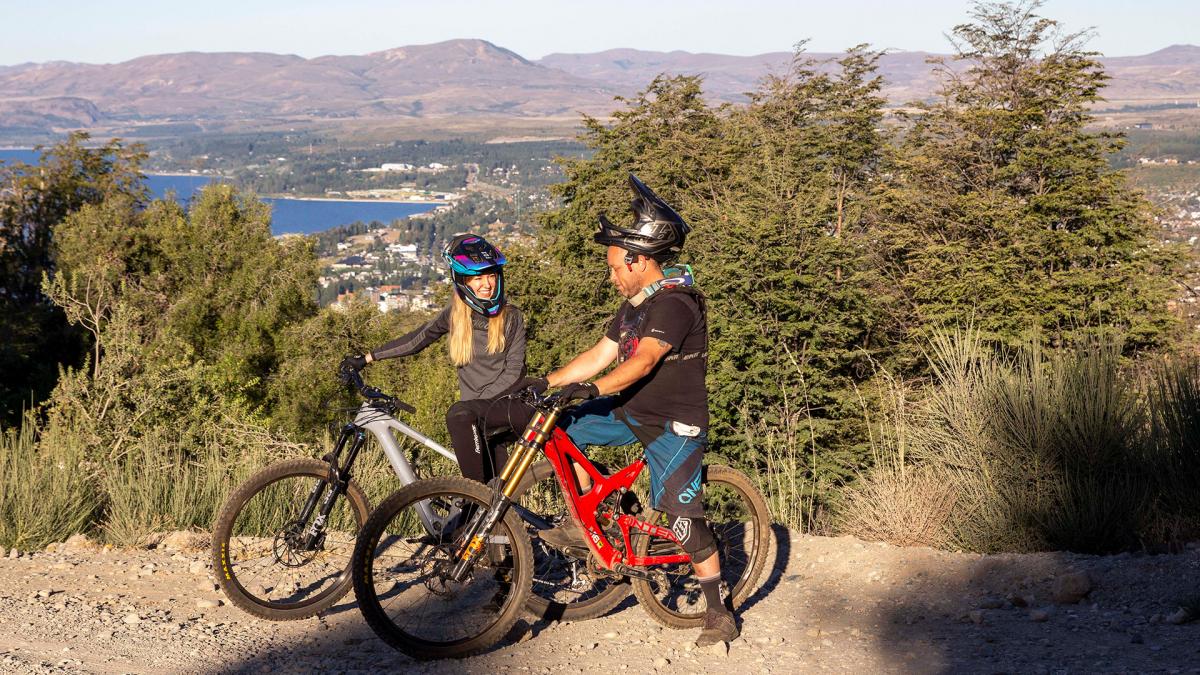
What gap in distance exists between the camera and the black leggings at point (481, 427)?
4.86 metres

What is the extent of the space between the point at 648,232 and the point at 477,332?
3.80 ft

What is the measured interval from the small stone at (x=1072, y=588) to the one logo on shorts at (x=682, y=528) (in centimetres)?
207

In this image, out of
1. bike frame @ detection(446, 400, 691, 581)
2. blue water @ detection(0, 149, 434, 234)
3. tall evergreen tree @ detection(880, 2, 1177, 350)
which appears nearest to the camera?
bike frame @ detection(446, 400, 691, 581)

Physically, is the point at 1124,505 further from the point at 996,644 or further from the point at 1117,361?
the point at 996,644

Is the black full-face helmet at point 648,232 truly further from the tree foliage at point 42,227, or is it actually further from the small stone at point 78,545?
the tree foliage at point 42,227

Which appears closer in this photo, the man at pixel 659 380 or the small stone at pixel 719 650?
the man at pixel 659 380

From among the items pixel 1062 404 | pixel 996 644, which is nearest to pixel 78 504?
pixel 996 644

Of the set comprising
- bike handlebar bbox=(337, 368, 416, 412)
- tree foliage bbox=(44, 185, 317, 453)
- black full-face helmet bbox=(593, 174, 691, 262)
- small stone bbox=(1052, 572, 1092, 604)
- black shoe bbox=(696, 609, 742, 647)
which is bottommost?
tree foliage bbox=(44, 185, 317, 453)

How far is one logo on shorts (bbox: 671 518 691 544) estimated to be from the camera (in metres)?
4.89

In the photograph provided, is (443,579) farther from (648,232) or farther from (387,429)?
(648,232)

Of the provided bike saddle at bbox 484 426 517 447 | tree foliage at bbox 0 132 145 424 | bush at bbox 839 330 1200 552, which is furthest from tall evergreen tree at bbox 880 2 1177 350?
tree foliage at bbox 0 132 145 424

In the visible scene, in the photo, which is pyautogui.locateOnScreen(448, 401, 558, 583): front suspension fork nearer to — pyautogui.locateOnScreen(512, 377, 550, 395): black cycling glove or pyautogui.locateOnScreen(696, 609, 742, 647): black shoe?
pyautogui.locateOnScreen(512, 377, 550, 395): black cycling glove

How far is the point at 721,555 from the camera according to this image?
5402 millimetres

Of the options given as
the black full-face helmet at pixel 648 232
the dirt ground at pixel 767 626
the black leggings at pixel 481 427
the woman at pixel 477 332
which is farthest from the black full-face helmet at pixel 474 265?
Result: the dirt ground at pixel 767 626
